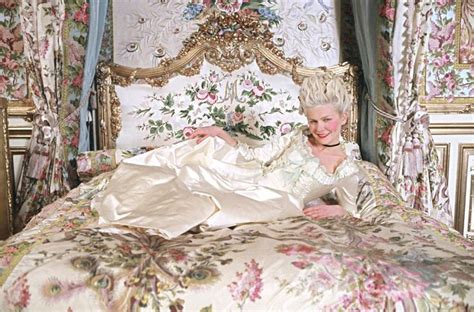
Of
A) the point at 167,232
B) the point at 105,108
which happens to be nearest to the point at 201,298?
the point at 167,232

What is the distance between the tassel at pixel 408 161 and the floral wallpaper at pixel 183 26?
0.79 metres

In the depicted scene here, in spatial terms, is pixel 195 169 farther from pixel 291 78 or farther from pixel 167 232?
pixel 291 78

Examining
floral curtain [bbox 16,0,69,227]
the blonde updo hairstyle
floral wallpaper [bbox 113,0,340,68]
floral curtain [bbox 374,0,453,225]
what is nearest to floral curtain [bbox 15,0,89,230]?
floral curtain [bbox 16,0,69,227]

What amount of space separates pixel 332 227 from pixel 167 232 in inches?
21.6

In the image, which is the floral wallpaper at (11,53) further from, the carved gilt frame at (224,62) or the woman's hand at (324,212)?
the woman's hand at (324,212)

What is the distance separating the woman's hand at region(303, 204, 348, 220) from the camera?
2.21 metres

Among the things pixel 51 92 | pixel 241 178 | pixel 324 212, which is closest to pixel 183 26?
pixel 51 92

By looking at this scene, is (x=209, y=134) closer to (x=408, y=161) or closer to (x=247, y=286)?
(x=408, y=161)

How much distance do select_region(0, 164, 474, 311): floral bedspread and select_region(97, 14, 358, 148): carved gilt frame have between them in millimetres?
1739

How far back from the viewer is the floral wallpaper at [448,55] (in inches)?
140

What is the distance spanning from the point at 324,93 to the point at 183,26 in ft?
4.70

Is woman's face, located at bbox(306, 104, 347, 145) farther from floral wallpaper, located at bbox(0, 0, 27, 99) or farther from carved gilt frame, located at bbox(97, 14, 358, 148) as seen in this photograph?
floral wallpaper, located at bbox(0, 0, 27, 99)

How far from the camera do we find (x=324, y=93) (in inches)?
92.8

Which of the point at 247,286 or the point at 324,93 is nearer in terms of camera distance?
the point at 247,286
